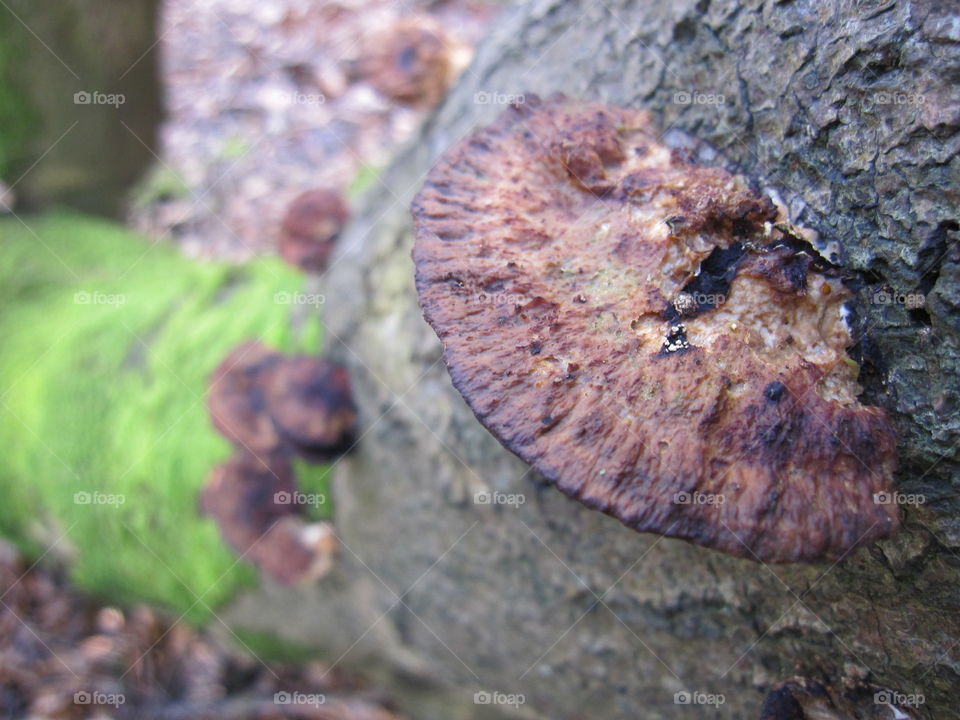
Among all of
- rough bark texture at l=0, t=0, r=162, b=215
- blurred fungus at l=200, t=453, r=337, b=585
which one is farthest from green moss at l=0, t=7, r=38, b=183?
blurred fungus at l=200, t=453, r=337, b=585

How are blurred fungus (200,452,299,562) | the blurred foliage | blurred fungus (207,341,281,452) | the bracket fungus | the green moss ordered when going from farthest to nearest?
the green moss
the blurred foliage
blurred fungus (200,452,299,562)
blurred fungus (207,341,281,452)
the bracket fungus

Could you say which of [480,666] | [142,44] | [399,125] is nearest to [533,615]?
[480,666]

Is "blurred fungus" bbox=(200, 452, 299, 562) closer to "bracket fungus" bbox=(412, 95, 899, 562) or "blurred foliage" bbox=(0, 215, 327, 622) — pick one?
"blurred foliage" bbox=(0, 215, 327, 622)

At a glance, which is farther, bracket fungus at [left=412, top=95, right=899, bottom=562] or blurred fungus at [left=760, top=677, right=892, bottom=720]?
blurred fungus at [left=760, top=677, right=892, bottom=720]

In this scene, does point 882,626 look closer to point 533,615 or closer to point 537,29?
point 533,615

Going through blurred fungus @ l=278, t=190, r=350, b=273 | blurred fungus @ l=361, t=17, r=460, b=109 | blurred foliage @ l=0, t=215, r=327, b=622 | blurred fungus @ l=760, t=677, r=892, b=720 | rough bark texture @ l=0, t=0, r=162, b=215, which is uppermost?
blurred fungus @ l=361, t=17, r=460, b=109
